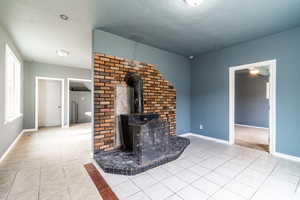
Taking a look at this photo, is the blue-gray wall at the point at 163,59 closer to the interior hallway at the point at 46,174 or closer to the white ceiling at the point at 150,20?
the white ceiling at the point at 150,20

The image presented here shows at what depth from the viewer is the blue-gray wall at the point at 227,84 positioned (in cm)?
257

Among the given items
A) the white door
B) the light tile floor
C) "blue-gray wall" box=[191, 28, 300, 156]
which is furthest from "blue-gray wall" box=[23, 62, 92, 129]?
"blue-gray wall" box=[191, 28, 300, 156]

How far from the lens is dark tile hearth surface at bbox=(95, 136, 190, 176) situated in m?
2.06

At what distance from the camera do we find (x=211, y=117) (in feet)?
12.7

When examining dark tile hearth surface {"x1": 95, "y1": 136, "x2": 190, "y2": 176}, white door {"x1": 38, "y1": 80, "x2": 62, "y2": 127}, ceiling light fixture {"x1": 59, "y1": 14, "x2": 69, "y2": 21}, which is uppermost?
ceiling light fixture {"x1": 59, "y1": 14, "x2": 69, "y2": 21}

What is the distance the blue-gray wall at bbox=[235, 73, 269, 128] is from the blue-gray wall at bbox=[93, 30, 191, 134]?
3410mm

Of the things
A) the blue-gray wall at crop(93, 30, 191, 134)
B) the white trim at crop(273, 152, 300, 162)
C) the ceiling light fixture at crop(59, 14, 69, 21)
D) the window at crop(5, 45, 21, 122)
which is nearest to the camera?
the ceiling light fixture at crop(59, 14, 69, 21)

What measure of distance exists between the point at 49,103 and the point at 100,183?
5.48m

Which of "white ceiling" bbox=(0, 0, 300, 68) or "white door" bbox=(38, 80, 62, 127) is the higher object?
"white ceiling" bbox=(0, 0, 300, 68)

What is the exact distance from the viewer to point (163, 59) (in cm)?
383

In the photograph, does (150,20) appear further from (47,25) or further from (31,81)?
(31,81)

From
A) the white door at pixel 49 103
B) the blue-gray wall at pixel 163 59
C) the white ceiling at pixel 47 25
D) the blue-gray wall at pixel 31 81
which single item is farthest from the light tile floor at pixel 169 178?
the white door at pixel 49 103

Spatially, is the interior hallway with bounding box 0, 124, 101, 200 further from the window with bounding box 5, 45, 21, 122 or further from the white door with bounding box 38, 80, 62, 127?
the white door with bounding box 38, 80, 62, 127

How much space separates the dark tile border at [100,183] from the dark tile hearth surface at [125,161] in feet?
0.41
